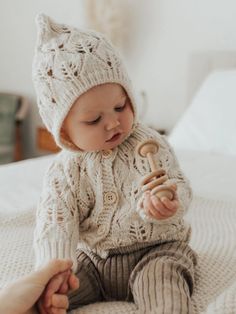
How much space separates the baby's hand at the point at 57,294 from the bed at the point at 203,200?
57 mm

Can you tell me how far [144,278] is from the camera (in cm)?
75

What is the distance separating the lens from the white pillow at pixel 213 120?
1849mm

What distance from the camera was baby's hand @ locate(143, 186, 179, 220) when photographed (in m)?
0.71

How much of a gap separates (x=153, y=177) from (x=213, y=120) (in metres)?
1.21

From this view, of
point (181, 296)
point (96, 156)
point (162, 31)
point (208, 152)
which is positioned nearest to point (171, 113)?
point (162, 31)

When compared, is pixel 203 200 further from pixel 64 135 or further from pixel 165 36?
pixel 165 36

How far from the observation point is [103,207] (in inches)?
33.2

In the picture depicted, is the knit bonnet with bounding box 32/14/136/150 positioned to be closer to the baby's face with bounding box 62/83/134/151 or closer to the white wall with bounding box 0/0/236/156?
the baby's face with bounding box 62/83/134/151

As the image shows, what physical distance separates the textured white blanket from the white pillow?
54 centimetres

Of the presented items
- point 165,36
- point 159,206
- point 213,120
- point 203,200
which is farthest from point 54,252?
point 165,36

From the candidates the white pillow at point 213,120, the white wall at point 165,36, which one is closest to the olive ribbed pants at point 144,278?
the white pillow at point 213,120

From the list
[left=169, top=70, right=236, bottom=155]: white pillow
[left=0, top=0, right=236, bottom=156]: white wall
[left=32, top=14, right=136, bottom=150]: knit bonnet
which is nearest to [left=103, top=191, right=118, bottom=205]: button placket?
[left=32, top=14, right=136, bottom=150]: knit bonnet

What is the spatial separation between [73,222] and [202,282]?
0.25 meters

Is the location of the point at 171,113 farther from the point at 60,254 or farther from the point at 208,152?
the point at 60,254
